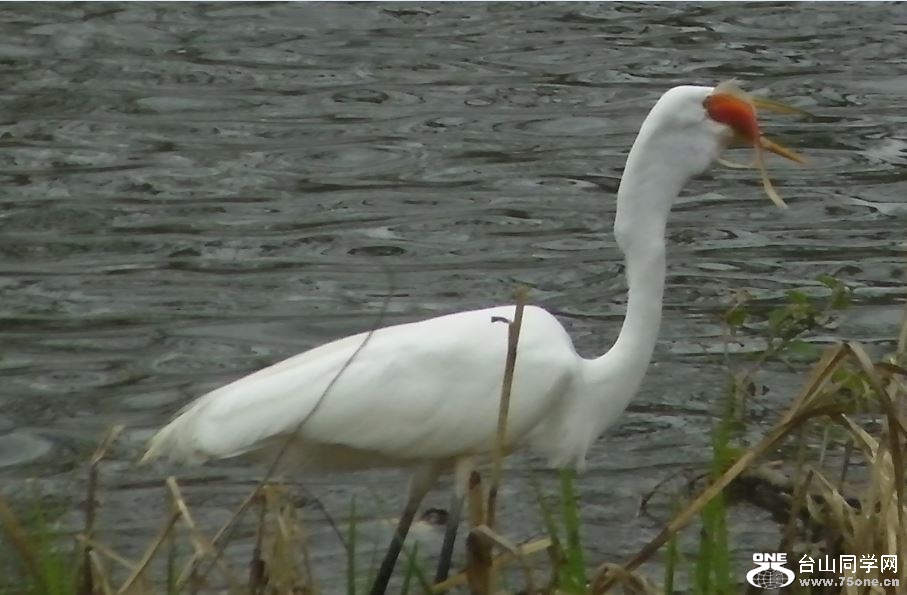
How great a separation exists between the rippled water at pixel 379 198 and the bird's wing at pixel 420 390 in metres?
1.12

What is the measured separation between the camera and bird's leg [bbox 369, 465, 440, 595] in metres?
4.71

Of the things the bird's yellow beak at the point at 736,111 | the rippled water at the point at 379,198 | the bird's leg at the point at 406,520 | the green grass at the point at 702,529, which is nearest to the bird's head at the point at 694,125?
the bird's yellow beak at the point at 736,111

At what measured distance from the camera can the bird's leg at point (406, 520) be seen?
15.4ft

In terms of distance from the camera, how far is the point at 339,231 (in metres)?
9.25

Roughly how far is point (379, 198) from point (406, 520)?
4.93 m

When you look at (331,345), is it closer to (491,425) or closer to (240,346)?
(491,425)

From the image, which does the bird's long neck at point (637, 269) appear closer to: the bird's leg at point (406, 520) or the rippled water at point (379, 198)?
the bird's leg at point (406, 520)

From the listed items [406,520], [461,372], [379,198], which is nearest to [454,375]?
[461,372]

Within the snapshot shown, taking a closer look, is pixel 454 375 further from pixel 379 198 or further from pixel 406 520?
pixel 379 198

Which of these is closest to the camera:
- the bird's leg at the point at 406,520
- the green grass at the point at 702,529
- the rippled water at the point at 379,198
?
the green grass at the point at 702,529

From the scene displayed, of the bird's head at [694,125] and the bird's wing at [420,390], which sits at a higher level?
the bird's head at [694,125]

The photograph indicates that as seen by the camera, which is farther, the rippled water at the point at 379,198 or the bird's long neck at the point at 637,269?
the rippled water at the point at 379,198

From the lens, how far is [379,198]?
977cm

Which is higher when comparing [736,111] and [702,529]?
[736,111]
